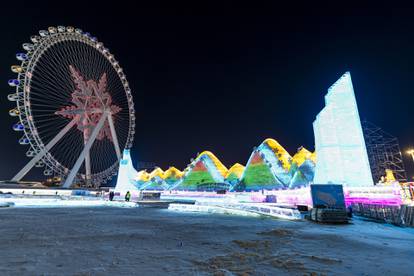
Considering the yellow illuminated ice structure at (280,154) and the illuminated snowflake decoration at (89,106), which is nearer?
the yellow illuminated ice structure at (280,154)

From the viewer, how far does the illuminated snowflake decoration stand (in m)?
44.8

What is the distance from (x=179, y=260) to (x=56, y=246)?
395 cm

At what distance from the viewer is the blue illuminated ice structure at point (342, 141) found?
24.5 meters

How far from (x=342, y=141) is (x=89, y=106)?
4533 centimetres

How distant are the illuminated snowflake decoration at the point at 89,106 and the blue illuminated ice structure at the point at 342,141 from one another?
39883mm

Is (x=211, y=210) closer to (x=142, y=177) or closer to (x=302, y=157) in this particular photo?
(x=302, y=157)

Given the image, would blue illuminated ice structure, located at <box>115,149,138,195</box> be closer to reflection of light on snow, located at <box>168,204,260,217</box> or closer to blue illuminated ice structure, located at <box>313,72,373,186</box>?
reflection of light on snow, located at <box>168,204,260,217</box>

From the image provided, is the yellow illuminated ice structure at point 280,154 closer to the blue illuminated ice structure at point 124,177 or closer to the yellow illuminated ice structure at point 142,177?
the blue illuminated ice structure at point 124,177

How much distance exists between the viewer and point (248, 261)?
575 cm

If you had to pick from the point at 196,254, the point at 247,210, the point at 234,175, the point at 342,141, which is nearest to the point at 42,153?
the point at 234,175

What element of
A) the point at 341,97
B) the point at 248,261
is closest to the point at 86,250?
the point at 248,261

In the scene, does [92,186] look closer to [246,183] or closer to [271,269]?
[246,183]

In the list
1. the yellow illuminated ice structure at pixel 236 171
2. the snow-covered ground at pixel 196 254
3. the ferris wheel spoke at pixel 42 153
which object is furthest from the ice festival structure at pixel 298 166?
the snow-covered ground at pixel 196 254

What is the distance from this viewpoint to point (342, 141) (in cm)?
2572
